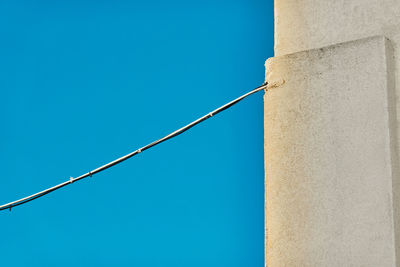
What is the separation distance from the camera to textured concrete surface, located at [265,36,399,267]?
2689 millimetres

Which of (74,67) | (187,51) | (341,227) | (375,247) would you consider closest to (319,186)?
(341,227)

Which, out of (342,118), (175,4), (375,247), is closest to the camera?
(375,247)

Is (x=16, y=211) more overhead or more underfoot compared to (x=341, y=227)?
more overhead

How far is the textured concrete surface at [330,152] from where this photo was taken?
269 cm

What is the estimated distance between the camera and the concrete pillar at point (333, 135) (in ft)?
8.84

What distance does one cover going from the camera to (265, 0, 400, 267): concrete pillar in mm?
2693

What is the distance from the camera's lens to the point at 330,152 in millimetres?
2863

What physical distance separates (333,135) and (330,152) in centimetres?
9

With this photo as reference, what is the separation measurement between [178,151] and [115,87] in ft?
2.73

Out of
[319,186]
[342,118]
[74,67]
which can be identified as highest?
[74,67]

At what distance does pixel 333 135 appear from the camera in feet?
9.39

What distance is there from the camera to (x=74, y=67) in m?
4.93

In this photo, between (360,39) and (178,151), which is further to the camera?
(178,151)

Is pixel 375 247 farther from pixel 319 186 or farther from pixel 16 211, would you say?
pixel 16 211
